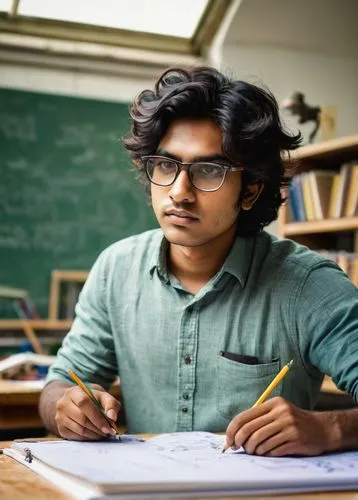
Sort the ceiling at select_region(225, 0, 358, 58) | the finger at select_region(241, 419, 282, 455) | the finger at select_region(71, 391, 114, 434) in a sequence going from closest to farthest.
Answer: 1. the finger at select_region(241, 419, 282, 455)
2. the finger at select_region(71, 391, 114, 434)
3. the ceiling at select_region(225, 0, 358, 58)

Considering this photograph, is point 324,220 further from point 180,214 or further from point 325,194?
point 180,214

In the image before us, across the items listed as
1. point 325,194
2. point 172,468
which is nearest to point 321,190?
point 325,194

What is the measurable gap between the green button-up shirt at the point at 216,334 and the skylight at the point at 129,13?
2.72m

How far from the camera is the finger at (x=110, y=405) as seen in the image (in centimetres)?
129

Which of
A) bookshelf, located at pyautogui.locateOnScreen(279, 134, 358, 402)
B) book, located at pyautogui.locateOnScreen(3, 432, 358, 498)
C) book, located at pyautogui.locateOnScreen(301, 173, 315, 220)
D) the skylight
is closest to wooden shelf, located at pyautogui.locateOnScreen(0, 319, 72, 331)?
bookshelf, located at pyautogui.locateOnScreen(279, 134, 358, 402)

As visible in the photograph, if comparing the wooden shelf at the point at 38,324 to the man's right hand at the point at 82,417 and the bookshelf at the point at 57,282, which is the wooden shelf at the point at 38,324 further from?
the man's right hand at the point at 82,417

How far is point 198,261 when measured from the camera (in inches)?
66.1

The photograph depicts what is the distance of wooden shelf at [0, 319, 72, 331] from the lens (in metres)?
3.85

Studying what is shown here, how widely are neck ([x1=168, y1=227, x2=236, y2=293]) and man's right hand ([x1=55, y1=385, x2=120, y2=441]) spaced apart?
436 millimetres

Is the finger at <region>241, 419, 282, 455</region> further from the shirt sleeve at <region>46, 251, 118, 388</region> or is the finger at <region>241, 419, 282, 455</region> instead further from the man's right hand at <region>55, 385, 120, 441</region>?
the shirt sleeve at <region>46, 251, 118, 388</region>

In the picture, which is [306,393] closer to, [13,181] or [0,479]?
[0,479]

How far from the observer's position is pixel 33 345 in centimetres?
368

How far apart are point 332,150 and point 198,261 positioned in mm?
1942

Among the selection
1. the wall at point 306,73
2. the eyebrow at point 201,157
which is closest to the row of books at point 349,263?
the wall at point 306,73
